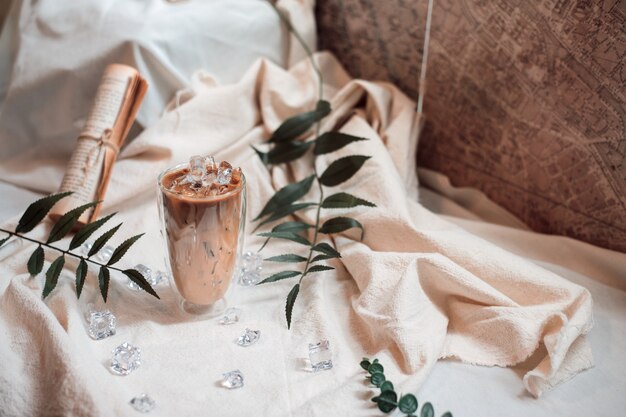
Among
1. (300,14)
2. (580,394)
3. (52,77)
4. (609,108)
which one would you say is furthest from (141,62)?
(580,394)

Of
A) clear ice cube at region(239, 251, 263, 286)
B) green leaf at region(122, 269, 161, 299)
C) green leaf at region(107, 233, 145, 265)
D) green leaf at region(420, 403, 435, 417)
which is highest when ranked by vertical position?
green leaf at region(420, 403, 435, 417)

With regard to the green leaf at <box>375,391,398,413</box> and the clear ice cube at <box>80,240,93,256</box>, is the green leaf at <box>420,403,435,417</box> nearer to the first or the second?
the green leaf at <box>375,391,398,413</box>

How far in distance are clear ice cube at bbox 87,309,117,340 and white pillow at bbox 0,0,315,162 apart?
0.51 meters

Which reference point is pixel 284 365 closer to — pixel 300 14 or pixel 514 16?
pixel 514 16

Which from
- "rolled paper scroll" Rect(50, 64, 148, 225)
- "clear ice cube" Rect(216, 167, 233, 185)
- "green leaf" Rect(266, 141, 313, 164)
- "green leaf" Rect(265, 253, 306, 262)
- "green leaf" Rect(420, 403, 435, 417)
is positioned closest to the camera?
"green leaf" Rect(420, 403, 435, 417)

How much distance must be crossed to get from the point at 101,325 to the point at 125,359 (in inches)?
3.3

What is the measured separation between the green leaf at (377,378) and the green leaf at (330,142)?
0.49 meters

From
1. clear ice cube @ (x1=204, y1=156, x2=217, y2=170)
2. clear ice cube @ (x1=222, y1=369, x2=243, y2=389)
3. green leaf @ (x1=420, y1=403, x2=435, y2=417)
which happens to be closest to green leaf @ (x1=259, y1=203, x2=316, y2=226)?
clear ice cube @ (x1=204, y1=156, x2=217, y2=170)

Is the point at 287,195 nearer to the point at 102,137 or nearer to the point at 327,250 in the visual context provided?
the point at 327,250

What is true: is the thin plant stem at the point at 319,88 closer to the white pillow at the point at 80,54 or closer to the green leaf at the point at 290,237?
the green leaf at the point at 290,237

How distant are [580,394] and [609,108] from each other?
0.49 m

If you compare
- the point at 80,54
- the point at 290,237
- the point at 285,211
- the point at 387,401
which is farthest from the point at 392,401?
the point at 80,54

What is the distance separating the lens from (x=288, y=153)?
132 centimetres

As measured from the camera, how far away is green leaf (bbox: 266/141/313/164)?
51.7 inches
